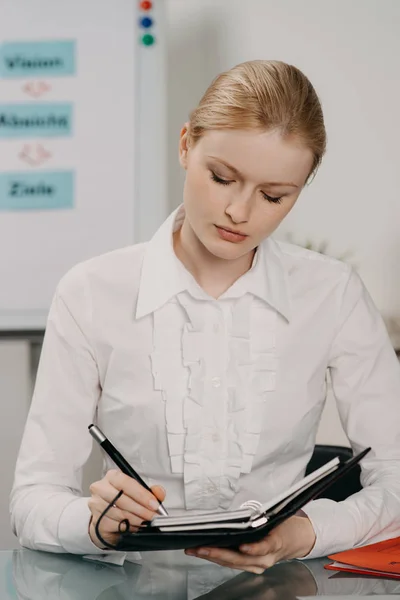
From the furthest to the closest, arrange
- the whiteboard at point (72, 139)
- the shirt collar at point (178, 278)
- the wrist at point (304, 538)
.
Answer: the whiteboard at point (72, 139)
the shirt collar at point (178, 278)
the wrist at point (304, 538)

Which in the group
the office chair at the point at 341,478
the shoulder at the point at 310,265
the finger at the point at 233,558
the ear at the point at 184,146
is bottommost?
the office chair at the point at 341,478

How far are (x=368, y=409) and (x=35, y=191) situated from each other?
128 centimetres

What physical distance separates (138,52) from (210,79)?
0.23 meters

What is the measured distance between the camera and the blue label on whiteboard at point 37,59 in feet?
8.23

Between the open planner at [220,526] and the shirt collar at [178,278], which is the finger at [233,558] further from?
the shirt collar at [178,278]

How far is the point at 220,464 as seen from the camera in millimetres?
1600

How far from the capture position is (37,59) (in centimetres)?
252

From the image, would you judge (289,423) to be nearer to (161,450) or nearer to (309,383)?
(309,383)

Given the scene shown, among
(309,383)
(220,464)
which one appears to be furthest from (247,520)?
(309,383)

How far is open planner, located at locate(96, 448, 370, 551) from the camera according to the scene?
1.04m

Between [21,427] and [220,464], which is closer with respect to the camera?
[220,464]

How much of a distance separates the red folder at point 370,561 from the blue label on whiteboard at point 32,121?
5.19 ft

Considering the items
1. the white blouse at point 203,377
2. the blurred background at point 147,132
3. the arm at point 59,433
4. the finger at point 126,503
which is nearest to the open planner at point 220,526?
the finger at point 126,503

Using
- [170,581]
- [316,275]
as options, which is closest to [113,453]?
[170,581]
